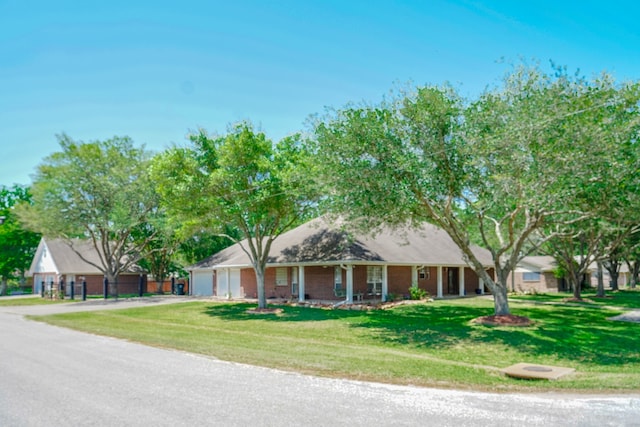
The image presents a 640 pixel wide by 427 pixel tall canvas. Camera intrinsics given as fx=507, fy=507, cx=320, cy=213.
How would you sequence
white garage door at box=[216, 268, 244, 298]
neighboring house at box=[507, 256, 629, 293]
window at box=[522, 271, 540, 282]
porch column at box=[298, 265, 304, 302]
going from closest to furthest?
porch column at box=[298, 265, 304, 302] < white garage door at box=[216, 268, 244, 298] < neighboring house at box=[507, 256, 629, 293] < window at box=[522, 271, 540, 282]

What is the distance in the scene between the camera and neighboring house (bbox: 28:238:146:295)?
46875 millimetres

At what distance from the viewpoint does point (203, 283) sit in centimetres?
3906

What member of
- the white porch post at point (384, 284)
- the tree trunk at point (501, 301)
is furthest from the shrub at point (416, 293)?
the tree trunk at point (501, 301)

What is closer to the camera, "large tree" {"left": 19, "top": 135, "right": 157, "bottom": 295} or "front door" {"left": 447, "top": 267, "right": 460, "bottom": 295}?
"front door" {"left": 447, "top": 267, "right": 460, "bottom": 295}

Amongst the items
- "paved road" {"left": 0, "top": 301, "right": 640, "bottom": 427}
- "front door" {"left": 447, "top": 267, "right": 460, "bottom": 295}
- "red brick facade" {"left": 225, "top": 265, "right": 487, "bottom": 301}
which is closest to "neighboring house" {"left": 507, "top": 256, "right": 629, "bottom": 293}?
"front door" {"left": 447, "top": 267, "right": 460, "bottom": 295}

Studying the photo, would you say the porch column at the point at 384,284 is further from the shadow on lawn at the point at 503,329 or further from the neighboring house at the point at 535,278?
the neighboring house at the point at 535,278

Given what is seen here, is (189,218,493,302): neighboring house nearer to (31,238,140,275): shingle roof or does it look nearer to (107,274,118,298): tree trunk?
(107,274,118,298): tree trunk

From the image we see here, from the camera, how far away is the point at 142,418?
732 centimetres

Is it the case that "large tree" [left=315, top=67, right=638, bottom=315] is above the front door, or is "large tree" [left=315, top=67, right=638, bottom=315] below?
above

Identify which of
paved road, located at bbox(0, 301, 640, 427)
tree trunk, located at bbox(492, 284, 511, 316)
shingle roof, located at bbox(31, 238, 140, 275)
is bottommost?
paved road, located at bbox(0, 301, 640, 427)

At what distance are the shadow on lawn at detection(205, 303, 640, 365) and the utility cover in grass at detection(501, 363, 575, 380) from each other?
174 centimetres

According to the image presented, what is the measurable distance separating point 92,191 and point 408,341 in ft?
104

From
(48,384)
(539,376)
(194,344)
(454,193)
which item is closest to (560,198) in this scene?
(454,193)

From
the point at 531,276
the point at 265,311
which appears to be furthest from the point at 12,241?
the point at 531,276
